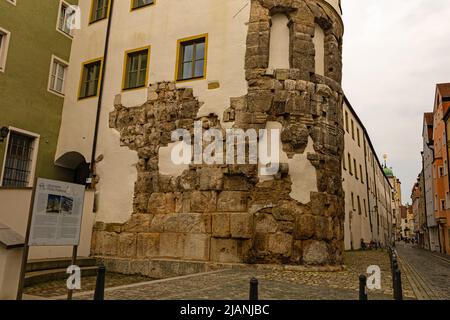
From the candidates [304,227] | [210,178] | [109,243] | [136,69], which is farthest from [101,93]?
[304,227]

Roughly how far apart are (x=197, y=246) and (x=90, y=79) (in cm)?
782

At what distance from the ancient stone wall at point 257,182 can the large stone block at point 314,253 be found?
0.09 feet

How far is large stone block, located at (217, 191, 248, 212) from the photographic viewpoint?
1094 centimetres

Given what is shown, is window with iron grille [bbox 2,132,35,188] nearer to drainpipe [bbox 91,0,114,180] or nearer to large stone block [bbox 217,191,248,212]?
drainpipe [bbox 91,0,114,180]

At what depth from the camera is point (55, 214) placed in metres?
5.58

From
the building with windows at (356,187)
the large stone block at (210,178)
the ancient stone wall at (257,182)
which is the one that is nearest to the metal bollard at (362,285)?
the ancient stone wall at (257,182)

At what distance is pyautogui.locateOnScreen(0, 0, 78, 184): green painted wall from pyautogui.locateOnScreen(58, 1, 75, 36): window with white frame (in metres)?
0.26

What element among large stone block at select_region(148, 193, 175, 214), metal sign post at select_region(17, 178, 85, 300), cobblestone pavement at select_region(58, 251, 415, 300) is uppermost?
large stone block at select_region(148, 193, 175, 214)

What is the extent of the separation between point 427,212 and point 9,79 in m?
39.0

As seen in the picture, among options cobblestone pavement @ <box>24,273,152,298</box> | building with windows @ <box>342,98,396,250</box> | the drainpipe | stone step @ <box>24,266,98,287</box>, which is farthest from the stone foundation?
building with windows @ <box>342,98,396,250</box>

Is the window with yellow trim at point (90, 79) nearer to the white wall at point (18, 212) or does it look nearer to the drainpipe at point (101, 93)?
the drainpipe at point (101, 93)

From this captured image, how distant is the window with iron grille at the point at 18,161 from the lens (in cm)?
1304
